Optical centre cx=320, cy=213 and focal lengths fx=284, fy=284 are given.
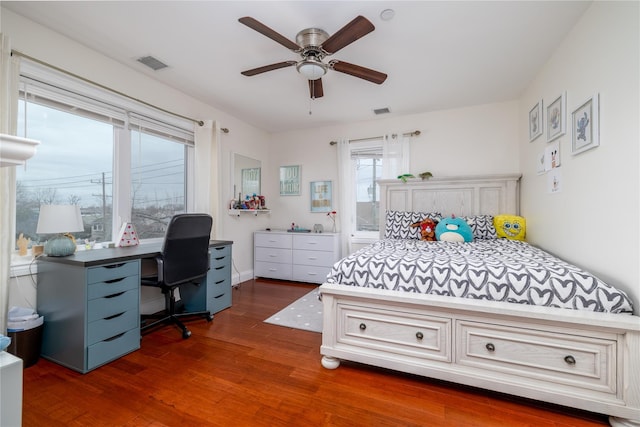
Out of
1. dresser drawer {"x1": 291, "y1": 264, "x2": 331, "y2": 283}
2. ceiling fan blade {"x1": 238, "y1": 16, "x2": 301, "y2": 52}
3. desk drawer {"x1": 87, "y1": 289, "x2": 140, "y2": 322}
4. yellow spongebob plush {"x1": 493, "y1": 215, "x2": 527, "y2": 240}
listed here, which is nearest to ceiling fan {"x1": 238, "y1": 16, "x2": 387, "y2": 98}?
ceiling fan blade {"x1": 238, "y1": 16, "x2": 301, "y2": 52}

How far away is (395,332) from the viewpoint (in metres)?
1.79

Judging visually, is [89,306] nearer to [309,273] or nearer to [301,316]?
[301,316]

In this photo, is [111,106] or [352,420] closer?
[352,420]

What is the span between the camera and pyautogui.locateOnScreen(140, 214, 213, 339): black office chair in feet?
7.38

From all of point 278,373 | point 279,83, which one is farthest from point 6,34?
point 278,373

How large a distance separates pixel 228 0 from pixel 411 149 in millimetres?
2905

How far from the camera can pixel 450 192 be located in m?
3.68

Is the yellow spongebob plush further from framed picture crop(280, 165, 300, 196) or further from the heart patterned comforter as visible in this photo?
framed picture crop(280, 165, 300, 196)

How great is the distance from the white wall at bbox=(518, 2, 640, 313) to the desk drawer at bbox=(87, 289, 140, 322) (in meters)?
3.11

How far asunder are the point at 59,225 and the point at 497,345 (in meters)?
2.86

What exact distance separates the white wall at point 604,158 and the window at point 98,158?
3.63m

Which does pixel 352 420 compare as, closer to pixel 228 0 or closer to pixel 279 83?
pixel 228 0

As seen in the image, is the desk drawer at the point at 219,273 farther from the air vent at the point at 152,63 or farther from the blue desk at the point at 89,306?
the air vent at the point at 152,63

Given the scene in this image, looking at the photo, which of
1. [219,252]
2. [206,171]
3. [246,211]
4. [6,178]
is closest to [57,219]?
[6,178]
